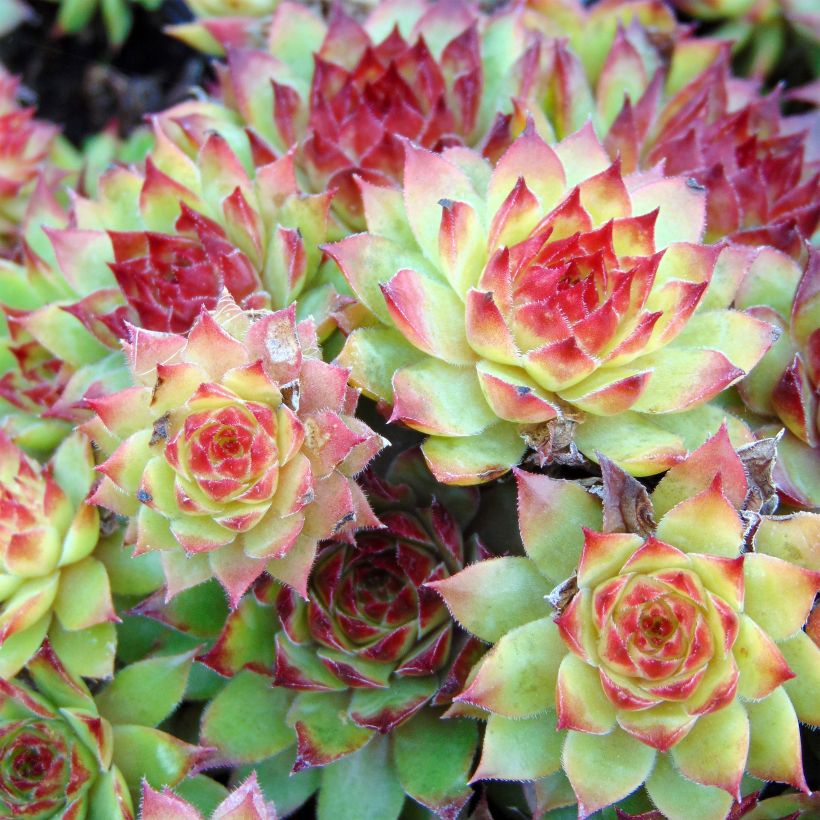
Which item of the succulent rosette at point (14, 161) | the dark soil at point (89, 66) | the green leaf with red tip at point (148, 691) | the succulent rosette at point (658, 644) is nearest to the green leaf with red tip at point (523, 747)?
the succulent rosette at point (658, 644)

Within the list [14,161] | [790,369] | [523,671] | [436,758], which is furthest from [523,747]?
[14,161]

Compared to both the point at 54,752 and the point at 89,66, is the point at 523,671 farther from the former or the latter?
the point at 89,66

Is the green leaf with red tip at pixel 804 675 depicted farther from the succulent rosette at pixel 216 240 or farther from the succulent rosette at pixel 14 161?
the succulent rosette at pixel 14 161

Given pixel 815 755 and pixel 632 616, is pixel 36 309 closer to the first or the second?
pixel 632 616

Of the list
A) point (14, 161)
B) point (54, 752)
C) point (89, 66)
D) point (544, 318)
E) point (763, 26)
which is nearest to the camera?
point (544, 318)

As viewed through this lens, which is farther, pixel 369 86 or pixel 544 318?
pixel 369 86

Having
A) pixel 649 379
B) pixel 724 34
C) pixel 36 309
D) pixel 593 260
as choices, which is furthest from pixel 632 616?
pixel 724 34
